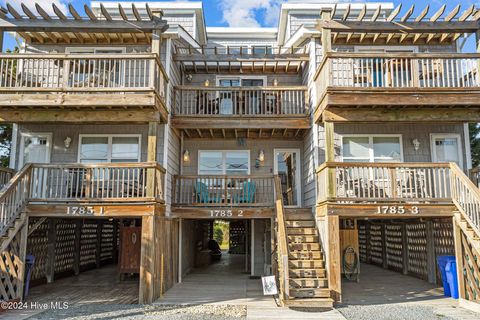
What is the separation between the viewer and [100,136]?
11539mm

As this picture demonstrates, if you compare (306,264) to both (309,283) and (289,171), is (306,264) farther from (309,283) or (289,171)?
(289,171)

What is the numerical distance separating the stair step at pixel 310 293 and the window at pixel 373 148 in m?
4.20

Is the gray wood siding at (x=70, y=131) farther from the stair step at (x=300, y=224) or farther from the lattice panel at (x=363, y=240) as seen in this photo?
the lattice panel at (x=363, y=240)

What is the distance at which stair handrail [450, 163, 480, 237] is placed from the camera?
8258 millimetres

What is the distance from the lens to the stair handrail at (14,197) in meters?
8.45

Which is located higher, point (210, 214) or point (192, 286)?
point (210, 214)

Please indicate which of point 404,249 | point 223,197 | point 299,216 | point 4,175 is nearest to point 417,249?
point 404,249

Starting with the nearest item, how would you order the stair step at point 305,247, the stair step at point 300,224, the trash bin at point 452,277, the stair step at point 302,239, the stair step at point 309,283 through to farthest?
the stair step at point 309,283 → the trash bin at point 452,277 → the stair step at point 305,247 → the stair step at point 302,239 → the stair step at point 300,224

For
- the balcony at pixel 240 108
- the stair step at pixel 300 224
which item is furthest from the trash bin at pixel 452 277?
the balcony at pixel 240 108

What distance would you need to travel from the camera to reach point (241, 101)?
39.2ft

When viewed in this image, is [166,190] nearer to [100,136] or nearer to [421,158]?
[100,136]

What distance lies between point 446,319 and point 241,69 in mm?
9795

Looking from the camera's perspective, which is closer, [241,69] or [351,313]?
[351,313]

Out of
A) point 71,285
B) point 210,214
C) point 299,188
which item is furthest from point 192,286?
point 299,188
